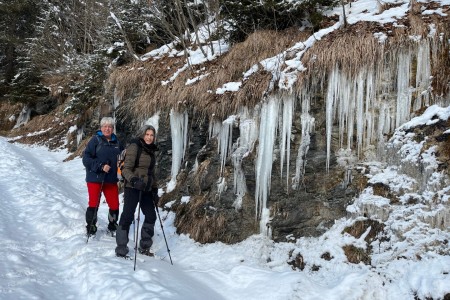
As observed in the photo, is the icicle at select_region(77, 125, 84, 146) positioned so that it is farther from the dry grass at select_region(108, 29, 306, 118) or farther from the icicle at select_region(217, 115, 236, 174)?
the icicle at select_region(217, 115, 236, 174)

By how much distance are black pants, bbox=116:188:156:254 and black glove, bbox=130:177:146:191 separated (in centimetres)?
22

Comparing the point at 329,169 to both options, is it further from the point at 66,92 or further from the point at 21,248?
the point at 66,92

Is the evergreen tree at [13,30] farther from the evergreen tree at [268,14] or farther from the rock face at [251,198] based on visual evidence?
the rock face at [251,198]

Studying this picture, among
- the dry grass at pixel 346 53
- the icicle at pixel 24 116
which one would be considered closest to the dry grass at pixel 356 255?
the dry grass at pixel 346 53

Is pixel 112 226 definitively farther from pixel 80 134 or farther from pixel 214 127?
pixel 80 134

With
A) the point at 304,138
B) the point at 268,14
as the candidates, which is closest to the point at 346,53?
the point at 304,138

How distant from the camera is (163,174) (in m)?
8.31

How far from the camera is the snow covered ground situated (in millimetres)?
3736

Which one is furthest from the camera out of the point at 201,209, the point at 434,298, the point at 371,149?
the point at 201,209

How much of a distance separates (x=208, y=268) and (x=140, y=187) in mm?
1572

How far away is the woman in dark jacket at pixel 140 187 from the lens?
4715 millimetres

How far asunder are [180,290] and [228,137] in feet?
10.7

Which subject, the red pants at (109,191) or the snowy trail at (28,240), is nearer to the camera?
the snowy trail at (28,240)

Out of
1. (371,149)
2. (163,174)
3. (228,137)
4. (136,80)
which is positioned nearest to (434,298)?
(371,149)
